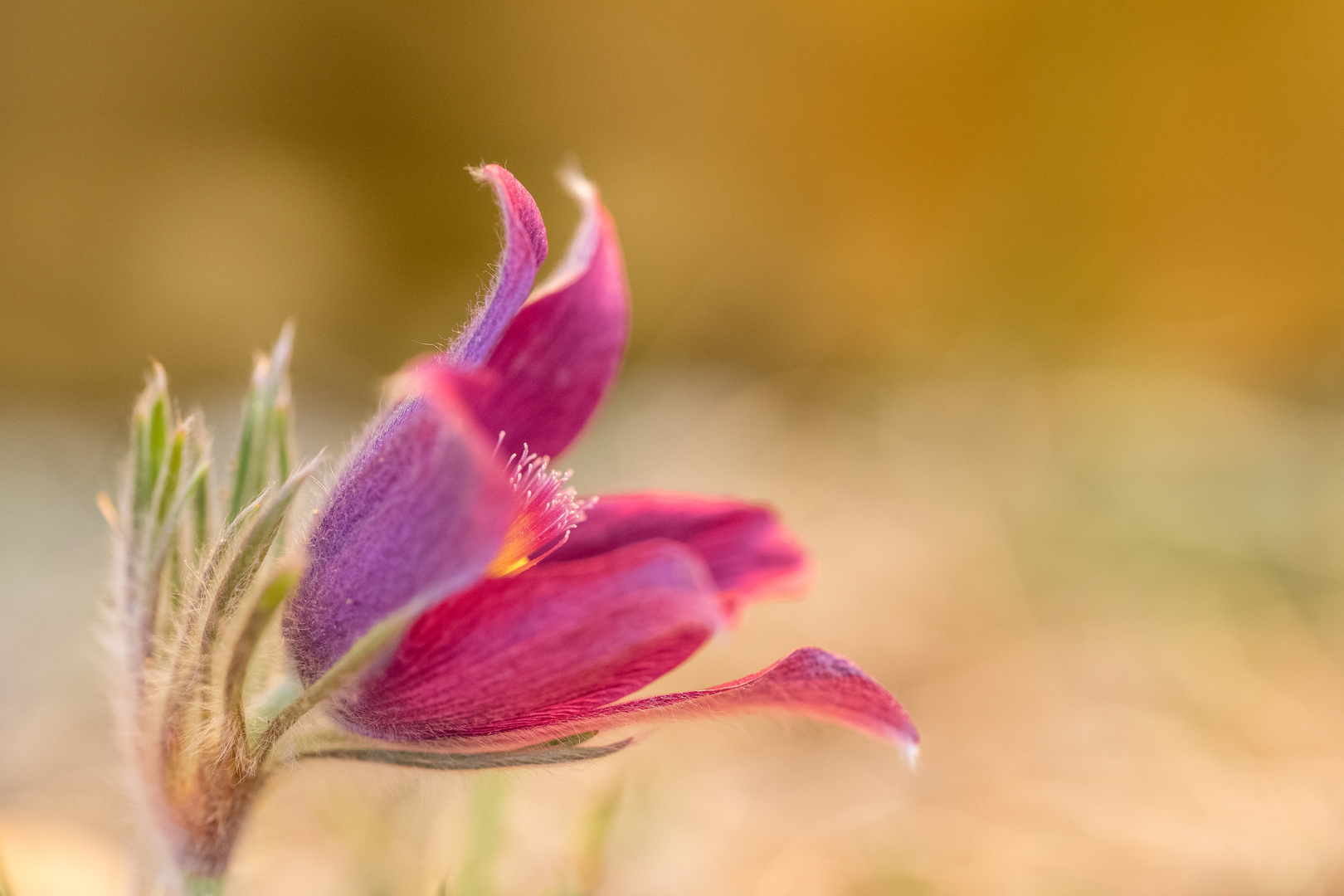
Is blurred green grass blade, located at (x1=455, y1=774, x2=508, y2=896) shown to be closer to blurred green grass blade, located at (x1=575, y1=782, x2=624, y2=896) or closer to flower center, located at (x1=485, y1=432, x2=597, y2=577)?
blurred green grass blade, located at (x1=575, y1=782, x2=624, y2=896)

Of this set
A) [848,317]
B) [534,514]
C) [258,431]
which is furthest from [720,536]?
[848,317]

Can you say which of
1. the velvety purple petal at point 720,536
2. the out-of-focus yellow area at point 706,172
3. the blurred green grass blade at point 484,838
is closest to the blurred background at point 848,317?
the out-of-focus yellow area at point 706,172

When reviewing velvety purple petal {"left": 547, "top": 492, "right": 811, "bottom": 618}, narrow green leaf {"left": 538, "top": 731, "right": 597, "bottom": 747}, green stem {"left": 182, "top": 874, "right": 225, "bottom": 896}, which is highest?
velvety purple petal {"left": 547, "top": 492, "right": 811, "bottom": 618}

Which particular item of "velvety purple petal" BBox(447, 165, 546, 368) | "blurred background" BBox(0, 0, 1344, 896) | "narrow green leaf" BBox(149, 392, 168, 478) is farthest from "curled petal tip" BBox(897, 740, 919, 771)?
"blurred background" BBox(0, 0, 1344, 896)

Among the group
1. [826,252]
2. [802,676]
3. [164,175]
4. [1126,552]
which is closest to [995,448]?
[1126,552]

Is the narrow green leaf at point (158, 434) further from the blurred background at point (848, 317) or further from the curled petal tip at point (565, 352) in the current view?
the blurred background at point (848, 317)

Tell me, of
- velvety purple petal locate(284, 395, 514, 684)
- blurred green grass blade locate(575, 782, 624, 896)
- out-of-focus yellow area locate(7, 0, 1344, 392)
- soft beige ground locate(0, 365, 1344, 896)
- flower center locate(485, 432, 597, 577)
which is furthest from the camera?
out-of-focus yellow area locate(7, 0, 1344, 392)

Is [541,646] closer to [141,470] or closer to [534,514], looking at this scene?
[534,514]
